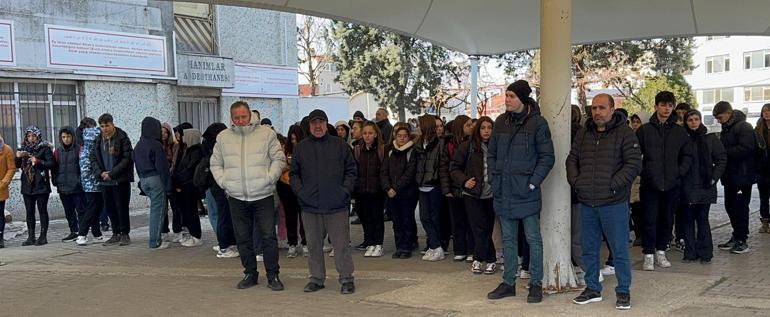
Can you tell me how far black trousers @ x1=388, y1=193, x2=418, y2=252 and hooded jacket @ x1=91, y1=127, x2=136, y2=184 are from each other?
3.85 m

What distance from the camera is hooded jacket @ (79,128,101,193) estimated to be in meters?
9.89

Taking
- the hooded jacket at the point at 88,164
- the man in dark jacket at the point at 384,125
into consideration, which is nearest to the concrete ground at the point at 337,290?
the hooded jacket at the point at 88,164

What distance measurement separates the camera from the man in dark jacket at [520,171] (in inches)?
231

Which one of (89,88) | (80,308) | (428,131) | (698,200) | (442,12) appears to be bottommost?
(80,308)

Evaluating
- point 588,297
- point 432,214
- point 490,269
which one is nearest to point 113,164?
point 432,214

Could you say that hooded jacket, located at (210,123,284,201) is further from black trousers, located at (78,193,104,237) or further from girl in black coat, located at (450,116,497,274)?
black trousers, located at (78,193,104,237)

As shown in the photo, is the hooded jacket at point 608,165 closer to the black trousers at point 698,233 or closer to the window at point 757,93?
the black trousers at point 698,233

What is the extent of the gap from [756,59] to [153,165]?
197 ft

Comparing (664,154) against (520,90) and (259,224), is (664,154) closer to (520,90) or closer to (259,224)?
(520,90)

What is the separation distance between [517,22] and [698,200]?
5.15 meters

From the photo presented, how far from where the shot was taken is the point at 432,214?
Result: 8.22 meters

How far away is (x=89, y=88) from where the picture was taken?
1364cm

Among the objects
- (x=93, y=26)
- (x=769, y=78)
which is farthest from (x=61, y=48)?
(x=769, y=78)

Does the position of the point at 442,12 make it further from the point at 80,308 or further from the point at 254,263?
the point at 80,308
